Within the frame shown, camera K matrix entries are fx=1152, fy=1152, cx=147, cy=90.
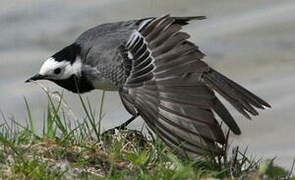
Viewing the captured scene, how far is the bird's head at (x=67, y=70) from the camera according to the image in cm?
851

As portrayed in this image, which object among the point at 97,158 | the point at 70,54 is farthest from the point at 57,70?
the point at 97,158

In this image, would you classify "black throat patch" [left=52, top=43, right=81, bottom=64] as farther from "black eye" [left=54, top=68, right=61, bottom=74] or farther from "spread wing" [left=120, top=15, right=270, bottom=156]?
"spread wing" [left=120, top=15, right=270, bottom=156]

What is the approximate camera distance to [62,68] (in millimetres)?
8555

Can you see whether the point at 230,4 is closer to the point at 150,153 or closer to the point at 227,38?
the point at 227,38

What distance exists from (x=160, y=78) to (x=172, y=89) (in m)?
0.21

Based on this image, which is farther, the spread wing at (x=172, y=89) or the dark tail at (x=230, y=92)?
the dark tail at (x=230, y=92)

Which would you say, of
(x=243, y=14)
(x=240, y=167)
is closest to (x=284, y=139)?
(x=243, y=14)

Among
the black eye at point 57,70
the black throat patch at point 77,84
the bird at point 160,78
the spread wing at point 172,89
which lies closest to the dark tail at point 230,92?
the bird at point 160,78

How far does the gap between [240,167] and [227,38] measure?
262 inches

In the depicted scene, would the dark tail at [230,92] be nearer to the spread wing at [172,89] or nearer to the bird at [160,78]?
the bird at [160,78]

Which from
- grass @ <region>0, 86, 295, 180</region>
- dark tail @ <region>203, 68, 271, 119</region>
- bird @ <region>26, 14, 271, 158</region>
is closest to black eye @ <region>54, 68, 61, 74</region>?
bird @ <region>26, 14, 271, 158</region>

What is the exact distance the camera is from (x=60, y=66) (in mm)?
8547

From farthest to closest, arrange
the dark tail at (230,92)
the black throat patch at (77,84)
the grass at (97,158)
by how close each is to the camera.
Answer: the black throat patch at (77,84)
the dark tail at (230,92)
the grass at (97,158)

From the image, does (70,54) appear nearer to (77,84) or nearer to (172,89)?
(77,84)
